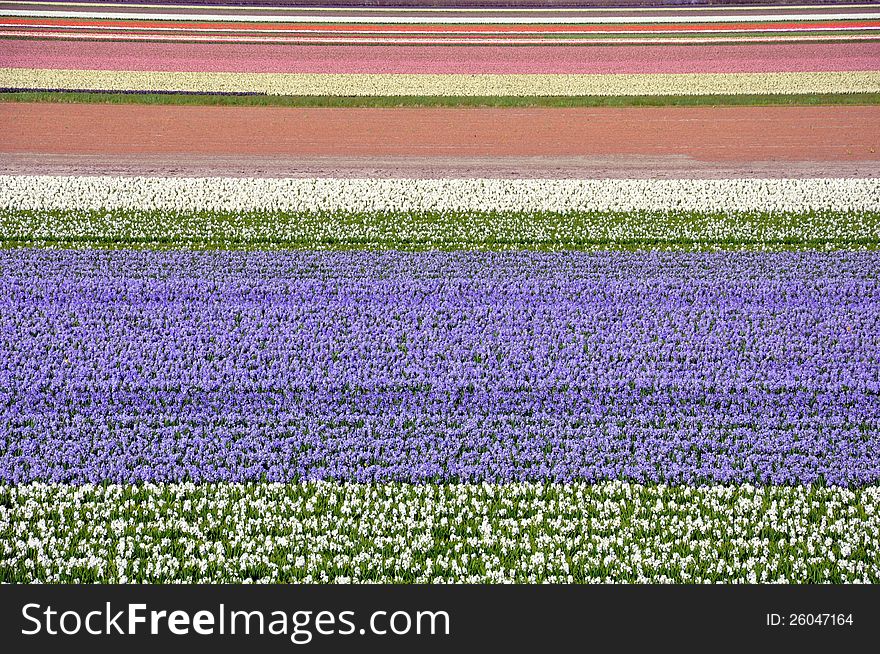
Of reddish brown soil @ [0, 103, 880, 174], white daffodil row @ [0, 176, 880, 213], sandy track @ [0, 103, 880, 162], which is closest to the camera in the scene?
white daffodil row @ [0, 176, 880, 213]

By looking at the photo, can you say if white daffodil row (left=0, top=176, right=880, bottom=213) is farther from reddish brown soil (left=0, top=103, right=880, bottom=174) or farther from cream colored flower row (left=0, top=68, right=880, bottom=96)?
cream colored flower row (left=0, top=68, right=880, bottom=96)

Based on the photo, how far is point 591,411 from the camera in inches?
387

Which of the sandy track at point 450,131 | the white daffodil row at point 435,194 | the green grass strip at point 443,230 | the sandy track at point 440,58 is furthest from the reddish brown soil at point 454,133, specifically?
the green grass strip at point 443,230

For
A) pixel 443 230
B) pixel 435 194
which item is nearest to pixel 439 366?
pixel 443 230

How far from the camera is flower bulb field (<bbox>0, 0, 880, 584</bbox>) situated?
7.51m

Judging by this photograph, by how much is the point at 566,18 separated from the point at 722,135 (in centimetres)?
1471

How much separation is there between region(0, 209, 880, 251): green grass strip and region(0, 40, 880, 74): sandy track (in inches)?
612

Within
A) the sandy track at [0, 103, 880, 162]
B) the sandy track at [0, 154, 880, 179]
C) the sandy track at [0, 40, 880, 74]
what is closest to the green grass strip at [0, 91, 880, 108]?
the sandy track at [0, 103, 880, 162]

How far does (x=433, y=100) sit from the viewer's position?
28297 millimetres

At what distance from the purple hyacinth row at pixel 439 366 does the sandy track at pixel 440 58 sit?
18.7 m

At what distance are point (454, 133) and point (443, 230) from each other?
948cm

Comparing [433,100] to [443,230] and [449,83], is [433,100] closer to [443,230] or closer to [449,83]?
[449,83]

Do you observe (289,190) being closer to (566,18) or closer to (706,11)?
(566,18)

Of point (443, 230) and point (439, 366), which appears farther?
point (443, 230)
